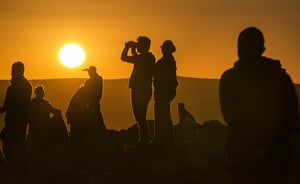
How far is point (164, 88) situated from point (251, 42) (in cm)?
975

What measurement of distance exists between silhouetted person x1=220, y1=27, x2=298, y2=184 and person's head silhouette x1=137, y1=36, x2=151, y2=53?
902 cm

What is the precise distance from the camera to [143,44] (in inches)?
723

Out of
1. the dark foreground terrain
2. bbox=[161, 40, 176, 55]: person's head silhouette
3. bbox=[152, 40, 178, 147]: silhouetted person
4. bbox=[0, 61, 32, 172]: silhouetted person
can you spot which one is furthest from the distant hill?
bbox=[0, 61, 32, 172]: silhouetted person

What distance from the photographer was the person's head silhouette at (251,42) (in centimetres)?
917

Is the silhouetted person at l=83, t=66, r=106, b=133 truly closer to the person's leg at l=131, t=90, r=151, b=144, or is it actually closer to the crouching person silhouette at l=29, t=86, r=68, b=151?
the crouching person silhouette at l=29, t=86, r=68, b=151

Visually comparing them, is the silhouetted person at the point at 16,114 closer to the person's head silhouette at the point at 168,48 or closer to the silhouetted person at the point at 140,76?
the silhouetted person at the point at 140,76

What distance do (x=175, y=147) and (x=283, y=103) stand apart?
10.1m

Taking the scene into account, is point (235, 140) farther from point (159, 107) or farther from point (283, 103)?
point (159, 107)

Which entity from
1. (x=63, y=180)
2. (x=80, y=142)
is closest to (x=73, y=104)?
(x=80, y=142)

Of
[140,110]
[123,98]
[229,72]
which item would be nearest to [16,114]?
[140,110]

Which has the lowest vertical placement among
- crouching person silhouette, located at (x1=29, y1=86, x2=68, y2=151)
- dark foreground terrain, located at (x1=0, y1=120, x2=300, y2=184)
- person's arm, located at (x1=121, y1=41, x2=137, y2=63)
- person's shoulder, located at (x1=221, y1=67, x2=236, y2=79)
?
dark foreground terrain, located at (x1=0, y1=120, x2=300, y2=184)

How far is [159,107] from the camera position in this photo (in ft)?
62.2

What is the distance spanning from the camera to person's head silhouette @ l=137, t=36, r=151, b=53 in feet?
60.0

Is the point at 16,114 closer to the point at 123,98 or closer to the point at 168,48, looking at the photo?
the point at 168,48
